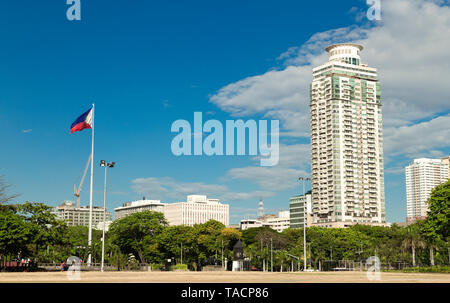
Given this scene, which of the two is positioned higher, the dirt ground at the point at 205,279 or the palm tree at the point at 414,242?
the palm tree at the point at 414,242

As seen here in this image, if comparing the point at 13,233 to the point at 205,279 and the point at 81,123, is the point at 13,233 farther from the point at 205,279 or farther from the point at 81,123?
the point at 205,279

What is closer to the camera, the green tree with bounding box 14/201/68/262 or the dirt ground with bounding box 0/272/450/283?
the dirt ground with bounding box 0/272/450/283

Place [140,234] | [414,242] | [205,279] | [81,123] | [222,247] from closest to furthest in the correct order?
1. [205,279]
2. [81,123]
3. [414,242]
4. [222,247]
5. [140,234]

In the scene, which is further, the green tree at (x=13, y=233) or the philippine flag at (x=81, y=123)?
the philippine flag at (x=81, y=123)

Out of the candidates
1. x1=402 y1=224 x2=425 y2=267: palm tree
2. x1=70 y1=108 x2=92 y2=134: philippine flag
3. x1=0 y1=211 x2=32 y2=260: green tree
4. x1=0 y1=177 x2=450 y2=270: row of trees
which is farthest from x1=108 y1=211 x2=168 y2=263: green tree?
x1=0 y1=211 x2=32 y2=260: green tree

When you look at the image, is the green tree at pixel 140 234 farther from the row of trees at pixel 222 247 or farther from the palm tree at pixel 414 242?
the palm tree at pixel 414 242

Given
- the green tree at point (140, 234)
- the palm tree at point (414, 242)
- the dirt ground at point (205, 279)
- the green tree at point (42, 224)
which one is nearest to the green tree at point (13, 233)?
the green tree at point (42, 224)

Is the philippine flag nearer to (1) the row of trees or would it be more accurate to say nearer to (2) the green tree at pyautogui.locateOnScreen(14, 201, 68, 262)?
(2) the green tree at pyautogui.locateOnScreen(14, 201, 68, 262)

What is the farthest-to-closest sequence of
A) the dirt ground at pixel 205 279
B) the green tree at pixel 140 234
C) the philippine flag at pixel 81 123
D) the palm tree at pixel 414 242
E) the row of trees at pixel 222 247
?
the green tree at pixel 140 234 < the row of trees at pixel 222 247 < the palm tree at pixel 414 242 < the philippine flag at pixel 81 123 < the dirt ground at pixel 205 279

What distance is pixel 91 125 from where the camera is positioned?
64.7 metres

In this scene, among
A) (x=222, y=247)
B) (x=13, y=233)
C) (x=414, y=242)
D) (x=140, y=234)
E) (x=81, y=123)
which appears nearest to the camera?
(x=13, y=233)

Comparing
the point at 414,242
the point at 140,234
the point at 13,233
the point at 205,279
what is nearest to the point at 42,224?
the point at 13,233
